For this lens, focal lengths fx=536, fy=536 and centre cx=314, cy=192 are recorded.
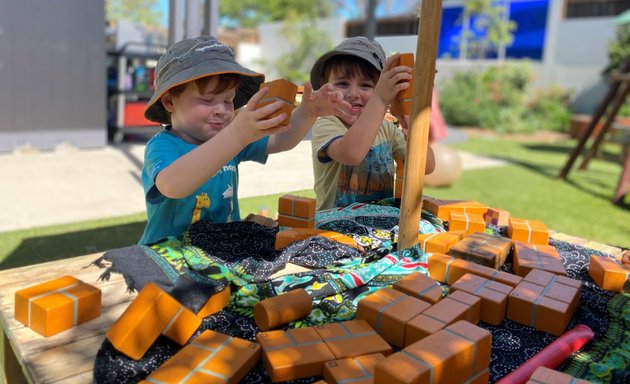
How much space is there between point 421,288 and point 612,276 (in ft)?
2.55

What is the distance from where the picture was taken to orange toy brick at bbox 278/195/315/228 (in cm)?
224

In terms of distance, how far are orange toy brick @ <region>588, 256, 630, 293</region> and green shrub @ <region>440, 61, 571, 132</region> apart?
495 inches

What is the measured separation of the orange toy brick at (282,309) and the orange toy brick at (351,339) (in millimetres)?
106

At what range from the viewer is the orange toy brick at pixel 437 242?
82.3 inches

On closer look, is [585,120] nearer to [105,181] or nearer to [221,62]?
[105,181]

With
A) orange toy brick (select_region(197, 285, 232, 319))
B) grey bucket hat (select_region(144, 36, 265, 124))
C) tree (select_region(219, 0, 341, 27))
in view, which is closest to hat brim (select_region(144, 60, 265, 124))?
grey bucket hat (select_region(144, 36, 265, 124))

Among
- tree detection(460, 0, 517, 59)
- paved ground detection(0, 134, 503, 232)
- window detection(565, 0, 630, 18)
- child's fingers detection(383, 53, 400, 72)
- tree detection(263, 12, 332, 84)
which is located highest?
window detection(565, 0, 630, 18)

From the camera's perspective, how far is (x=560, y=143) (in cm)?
1234

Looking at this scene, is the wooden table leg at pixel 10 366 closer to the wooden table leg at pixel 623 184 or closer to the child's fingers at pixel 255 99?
the child's fingers at pixel 255 99

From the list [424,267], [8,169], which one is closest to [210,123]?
[424,267]

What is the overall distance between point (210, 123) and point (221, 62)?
0.23m

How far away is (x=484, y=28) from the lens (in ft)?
53.2

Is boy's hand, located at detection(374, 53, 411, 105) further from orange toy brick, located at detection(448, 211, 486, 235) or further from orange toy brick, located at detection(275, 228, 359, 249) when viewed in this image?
orange toy brick, located at detection(448, 211, 486, 235)

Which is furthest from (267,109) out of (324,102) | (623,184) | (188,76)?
(623,184)
